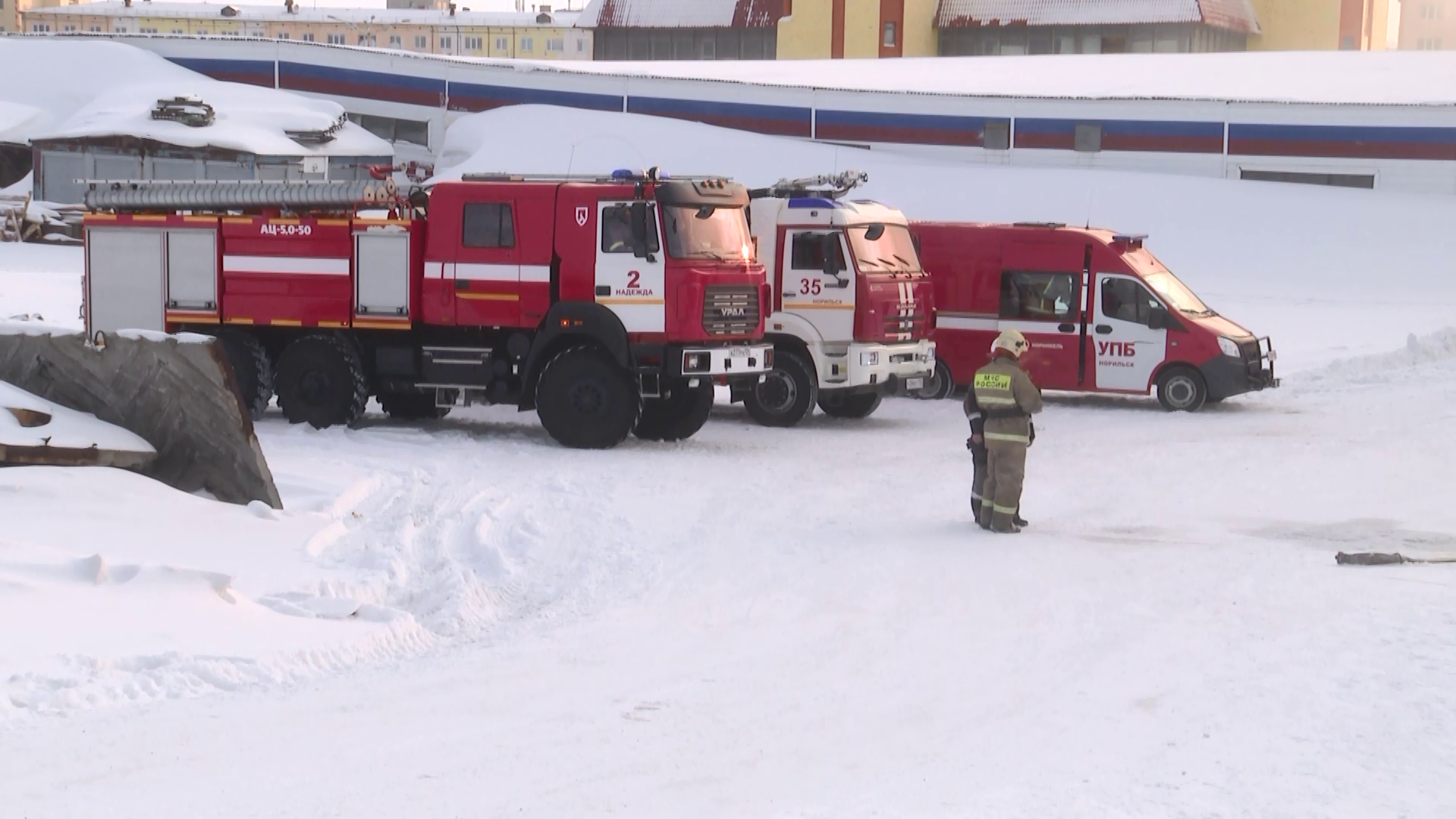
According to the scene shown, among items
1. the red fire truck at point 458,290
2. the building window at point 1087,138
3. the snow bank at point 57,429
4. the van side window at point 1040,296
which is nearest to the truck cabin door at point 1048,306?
the van side window at point 1040,296

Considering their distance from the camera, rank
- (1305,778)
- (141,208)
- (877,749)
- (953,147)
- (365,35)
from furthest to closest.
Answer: (365,35) < (953,147) < (141,208) < (877,749) < (1305,778)

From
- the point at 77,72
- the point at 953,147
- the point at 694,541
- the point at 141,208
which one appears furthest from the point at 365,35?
the point at 694,541

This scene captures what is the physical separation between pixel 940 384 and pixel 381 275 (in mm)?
7884

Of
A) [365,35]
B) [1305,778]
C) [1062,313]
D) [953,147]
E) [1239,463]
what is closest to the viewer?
[1305,778]

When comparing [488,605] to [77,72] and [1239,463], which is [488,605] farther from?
[77,72]

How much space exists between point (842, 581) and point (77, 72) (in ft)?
140

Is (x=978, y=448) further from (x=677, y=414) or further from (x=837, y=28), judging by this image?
(x=837, y=28)

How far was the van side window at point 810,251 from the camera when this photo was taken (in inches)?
749

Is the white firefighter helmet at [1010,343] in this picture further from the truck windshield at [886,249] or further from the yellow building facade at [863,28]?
the yellow building facade at [863,28]

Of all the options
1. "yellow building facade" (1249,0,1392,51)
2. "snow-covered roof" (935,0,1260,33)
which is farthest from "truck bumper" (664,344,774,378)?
"yellow building facade" (1249,0,1392,51)

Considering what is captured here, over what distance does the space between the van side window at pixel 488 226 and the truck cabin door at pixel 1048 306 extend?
7.12m

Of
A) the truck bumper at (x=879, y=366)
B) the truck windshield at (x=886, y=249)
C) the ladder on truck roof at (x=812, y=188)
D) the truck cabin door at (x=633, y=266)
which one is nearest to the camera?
the truck cabin door at (x=633, y=266)

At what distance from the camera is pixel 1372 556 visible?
36.4 feet

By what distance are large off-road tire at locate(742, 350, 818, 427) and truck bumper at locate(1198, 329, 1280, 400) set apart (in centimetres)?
508
